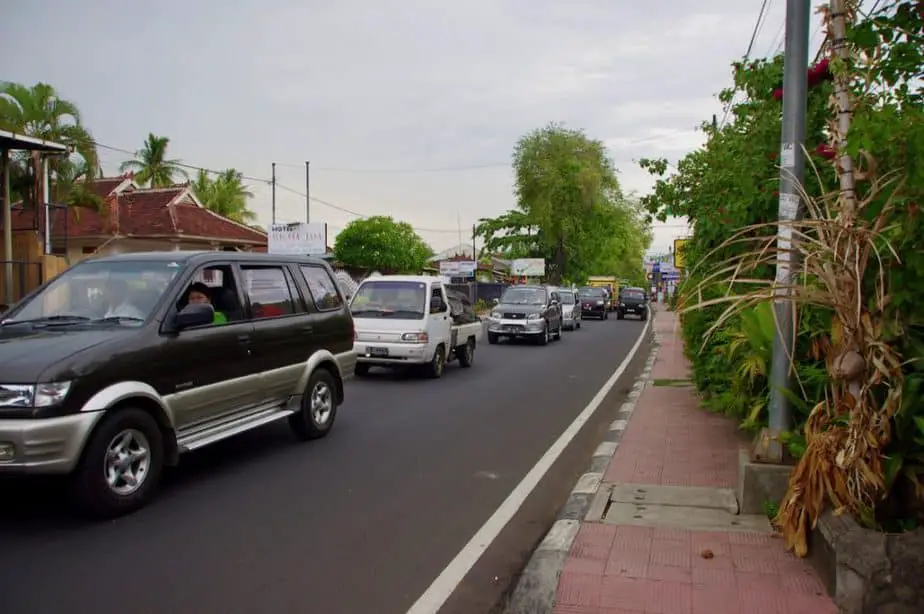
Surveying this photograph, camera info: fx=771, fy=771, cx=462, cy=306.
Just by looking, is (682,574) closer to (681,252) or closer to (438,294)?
(438,294)

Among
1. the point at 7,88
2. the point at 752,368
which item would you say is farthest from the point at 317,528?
the point at 7,88

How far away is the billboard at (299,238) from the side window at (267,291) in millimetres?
26702

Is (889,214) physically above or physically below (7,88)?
below

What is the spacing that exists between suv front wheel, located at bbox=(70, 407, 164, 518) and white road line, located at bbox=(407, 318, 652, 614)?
243 centimetres

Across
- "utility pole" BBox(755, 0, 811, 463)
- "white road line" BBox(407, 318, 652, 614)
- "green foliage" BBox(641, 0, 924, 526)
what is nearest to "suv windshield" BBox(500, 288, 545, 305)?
"green foliage" BBox(641, 0, 924, 526)

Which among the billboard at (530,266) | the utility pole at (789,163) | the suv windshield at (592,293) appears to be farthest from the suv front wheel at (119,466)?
the billboard at (530,266)

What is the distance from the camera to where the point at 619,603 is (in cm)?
417

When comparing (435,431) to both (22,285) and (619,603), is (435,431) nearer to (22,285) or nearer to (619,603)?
(619,603)

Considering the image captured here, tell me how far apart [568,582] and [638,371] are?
1250cm

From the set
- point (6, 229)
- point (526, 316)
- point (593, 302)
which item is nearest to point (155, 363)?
point (6, 229)

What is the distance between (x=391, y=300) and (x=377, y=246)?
26.0m

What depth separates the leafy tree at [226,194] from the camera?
147ft

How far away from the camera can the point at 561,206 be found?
5862 cm

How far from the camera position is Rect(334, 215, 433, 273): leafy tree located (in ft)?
130
